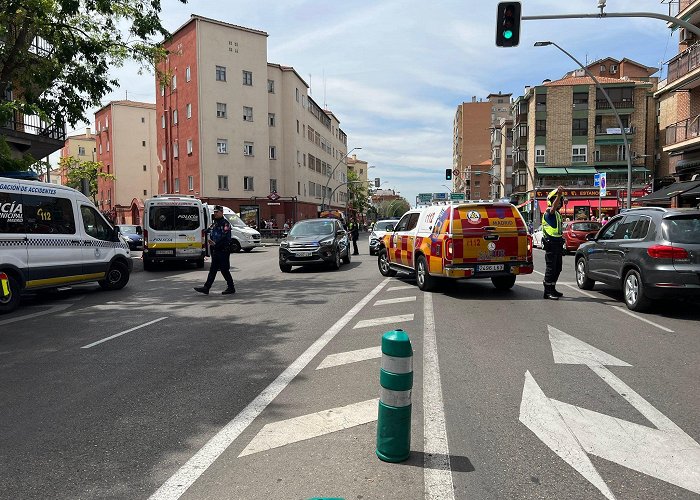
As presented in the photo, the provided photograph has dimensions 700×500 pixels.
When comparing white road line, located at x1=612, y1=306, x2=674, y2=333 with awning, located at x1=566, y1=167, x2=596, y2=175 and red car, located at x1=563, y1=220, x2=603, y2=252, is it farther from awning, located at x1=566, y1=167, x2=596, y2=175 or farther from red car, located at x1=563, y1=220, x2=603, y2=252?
awning, located at x1=566, y1=167, x2=596, y2=175

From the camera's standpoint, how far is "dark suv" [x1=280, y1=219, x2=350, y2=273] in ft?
53.0

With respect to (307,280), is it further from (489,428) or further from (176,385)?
(489,428)

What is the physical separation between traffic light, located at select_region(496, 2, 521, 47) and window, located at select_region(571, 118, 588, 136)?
44713 millimetres

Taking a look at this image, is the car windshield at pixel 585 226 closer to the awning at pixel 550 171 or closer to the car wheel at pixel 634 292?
the car wheel at pixel 634 292

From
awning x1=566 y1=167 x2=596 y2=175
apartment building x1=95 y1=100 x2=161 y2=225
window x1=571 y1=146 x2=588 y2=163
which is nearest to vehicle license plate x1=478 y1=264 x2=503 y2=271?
awning x1=566 y1=167 x2=596 y2=175

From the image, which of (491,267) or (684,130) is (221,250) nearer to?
(491,267)

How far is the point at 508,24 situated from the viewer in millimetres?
12891

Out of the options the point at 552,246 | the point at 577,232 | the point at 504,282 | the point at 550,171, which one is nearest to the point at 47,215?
the point at 504,282

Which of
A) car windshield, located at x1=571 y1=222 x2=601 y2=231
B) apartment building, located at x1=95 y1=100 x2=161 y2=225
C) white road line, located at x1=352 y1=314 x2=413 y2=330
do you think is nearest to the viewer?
white road line, located at x1=352 y1=314 x2=413 y2=330

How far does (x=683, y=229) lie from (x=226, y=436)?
25.8 feet

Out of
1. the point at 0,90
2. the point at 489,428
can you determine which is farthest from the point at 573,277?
the point at 0,90

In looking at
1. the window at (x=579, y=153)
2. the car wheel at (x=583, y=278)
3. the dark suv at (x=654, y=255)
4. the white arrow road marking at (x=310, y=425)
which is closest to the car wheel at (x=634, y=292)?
the dark suv at (x=654, y=255)

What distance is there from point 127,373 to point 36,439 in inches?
65.1

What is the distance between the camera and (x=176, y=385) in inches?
199
